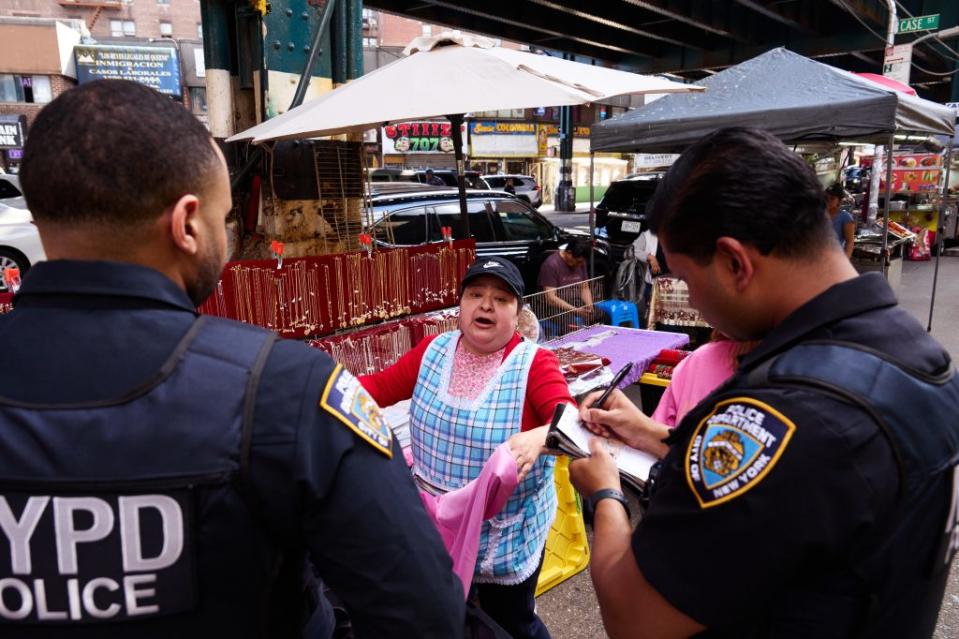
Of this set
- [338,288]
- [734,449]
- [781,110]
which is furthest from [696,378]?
[781,110]

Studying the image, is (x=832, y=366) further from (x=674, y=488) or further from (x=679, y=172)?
(x=679, y=172)

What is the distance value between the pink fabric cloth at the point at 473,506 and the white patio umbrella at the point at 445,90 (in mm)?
1793

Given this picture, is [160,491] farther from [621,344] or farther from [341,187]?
[621,344]

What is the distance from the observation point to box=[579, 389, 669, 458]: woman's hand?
5.74 ft

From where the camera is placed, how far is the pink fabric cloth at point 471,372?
2.33m

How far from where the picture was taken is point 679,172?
1230 millimetres

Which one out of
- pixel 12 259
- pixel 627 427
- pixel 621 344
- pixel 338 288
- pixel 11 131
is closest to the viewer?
pixel 627 427

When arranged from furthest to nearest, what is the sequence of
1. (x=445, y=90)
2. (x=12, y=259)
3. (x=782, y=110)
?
1. (x=12, y=259)
2. (x=782, y=110)
3. (x=445, y=90)

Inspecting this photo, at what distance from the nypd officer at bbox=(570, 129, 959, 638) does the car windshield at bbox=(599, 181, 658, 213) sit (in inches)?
405

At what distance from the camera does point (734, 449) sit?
3.33ft

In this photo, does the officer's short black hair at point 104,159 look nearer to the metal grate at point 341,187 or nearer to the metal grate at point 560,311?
the metal grate at point 341,187

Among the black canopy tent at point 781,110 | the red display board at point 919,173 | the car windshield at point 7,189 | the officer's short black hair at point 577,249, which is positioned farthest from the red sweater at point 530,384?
the red display board at point 919,173

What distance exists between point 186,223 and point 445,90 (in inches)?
101

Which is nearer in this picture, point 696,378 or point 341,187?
point 696,378
